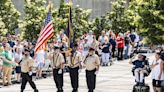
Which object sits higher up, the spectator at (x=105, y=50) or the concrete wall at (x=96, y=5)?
the concrete wall at (x=96, y=5)

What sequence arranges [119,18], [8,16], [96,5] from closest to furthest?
[8,16] < [119,18] < [96,5]

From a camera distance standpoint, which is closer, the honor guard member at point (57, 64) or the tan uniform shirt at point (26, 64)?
the tan uniform shirt at point (26, 64)

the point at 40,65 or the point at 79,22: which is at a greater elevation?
the point at 79,22

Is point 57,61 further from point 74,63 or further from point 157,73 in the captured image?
point 157,73

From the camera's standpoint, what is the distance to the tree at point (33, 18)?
115ft

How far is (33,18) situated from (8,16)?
2.94 metres

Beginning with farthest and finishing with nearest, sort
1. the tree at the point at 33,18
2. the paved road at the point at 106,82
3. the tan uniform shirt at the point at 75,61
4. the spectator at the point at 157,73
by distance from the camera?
the tree at the point at 33,18
the paved road at the point at 106,82
the tan uniform shirt at the point at 75,61
the spectator at the point at 157,73

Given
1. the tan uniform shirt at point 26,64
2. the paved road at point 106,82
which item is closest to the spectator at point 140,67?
the paved road at point 106,82

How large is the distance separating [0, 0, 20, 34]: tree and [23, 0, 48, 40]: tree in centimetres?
162

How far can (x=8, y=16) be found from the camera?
37344mm

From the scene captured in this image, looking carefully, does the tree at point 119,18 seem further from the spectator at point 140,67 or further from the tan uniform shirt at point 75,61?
the spectator at point 140,67

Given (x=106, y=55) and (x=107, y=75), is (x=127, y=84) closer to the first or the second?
(x=107, y=75)

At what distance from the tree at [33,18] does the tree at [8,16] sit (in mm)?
1624

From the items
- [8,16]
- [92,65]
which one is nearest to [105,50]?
[92,65]
